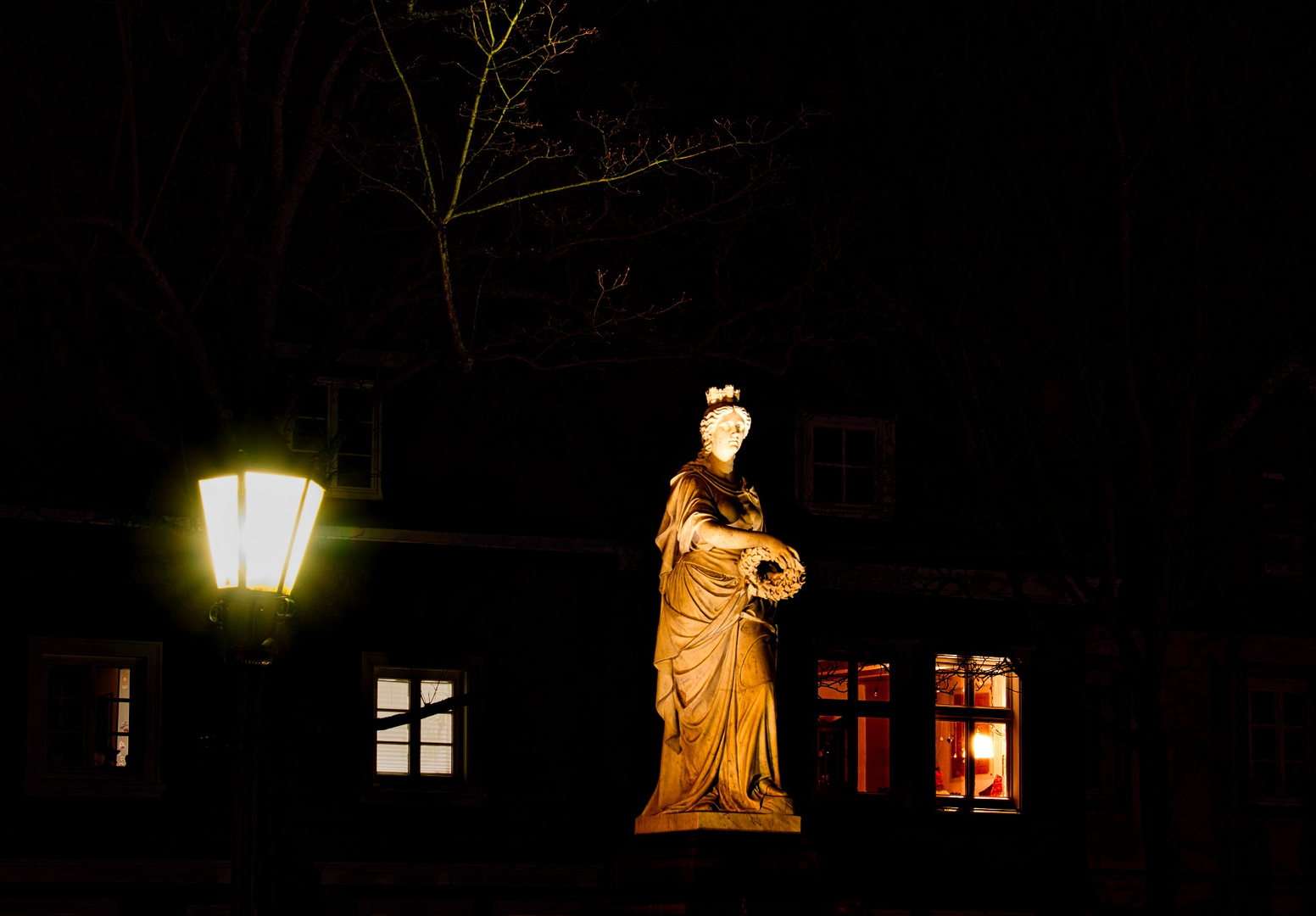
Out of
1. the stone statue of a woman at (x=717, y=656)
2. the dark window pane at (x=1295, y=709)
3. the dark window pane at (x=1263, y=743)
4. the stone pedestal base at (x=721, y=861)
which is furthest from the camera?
the dark window pane at (x=1295, y=709)

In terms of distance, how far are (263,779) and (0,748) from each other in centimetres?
1135

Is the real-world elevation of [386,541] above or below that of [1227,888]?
above

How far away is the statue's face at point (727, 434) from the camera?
36.4ft

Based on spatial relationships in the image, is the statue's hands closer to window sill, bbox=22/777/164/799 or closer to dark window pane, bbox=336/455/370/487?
dark window pane, bbox=336/455/370/487

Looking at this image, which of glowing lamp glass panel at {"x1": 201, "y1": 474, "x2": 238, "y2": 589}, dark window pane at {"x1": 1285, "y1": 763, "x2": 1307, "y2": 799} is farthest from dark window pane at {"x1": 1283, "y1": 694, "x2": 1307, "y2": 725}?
glowing lamp glass panel at {"x1": 201, "y1": 474, "x2": 238, "y2": 589}

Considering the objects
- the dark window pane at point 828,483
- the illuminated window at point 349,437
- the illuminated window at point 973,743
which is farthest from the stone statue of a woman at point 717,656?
the illuminated window at point 973,743

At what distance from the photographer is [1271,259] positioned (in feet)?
59.5

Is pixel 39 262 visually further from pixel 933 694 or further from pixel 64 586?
pixel 933 694

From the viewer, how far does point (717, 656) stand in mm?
11016

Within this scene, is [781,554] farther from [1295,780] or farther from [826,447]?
[1295,780]

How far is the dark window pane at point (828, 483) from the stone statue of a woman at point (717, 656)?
450 inches

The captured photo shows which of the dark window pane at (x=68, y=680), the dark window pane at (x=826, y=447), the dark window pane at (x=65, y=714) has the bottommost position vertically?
the dark window pane at (x=65, y=714)

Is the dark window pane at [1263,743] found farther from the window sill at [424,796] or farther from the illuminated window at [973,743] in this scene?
the window sill at [424,796]

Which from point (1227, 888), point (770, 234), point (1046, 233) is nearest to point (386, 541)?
point (770, 234)
